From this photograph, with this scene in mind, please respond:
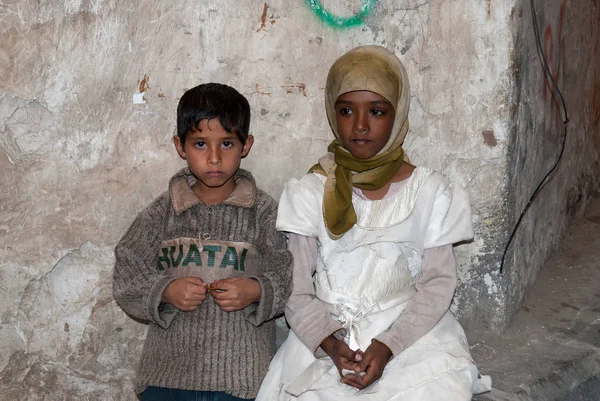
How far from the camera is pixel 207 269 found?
2730 mm

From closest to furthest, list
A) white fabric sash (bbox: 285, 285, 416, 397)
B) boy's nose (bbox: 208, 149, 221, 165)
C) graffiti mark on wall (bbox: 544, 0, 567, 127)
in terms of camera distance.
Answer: white fabric sash (bbox: 285, 285, 416, 397) → boy's nose (bbox: 208, 149, 221, 165) → graffiti mark on wall (bbox: 544, 0, 567, 127)

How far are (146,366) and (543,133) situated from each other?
182cm

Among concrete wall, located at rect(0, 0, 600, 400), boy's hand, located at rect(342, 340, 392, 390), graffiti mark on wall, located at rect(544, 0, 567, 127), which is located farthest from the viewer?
graffiti mark on wall, located at rect(544, 0, 567, 127)

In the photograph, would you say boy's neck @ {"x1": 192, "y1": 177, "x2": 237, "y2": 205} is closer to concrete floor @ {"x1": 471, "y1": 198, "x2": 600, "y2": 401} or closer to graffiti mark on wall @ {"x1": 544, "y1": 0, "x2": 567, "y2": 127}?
concrete floor @ {"x1": 471, "y1": 198, "x2": 600, "y2": 401}

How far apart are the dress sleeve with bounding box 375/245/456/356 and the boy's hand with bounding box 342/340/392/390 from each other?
0.08 feet

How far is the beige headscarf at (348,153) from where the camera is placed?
2.64 m

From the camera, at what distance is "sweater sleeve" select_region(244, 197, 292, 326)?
106 inches

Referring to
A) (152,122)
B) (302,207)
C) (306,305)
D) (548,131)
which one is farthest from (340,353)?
(548,131)

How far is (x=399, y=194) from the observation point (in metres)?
2.71

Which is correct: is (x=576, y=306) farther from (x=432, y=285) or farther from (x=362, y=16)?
(x=362, y=16)

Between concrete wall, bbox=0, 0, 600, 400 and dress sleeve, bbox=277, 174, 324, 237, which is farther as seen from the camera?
concrete wall, bbox=0, 0, 600, 400

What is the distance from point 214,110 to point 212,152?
14 centimetres

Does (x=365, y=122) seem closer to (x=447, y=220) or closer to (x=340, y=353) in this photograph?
(x=447, y=220)

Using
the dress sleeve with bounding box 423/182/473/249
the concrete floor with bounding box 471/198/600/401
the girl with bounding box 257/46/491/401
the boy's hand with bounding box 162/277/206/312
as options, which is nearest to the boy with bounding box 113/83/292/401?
the boy's hand with bounding box 162/277/206/312
